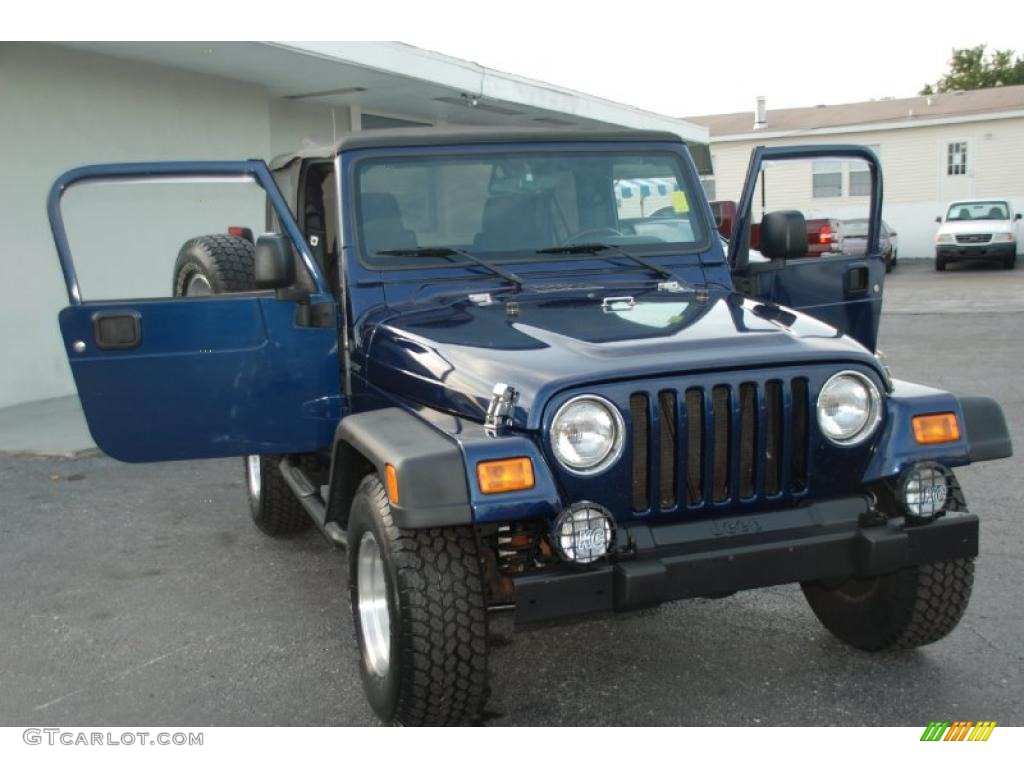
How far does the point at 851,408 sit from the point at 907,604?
784 millimetres

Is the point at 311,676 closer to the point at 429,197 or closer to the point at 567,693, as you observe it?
the point at 567,693

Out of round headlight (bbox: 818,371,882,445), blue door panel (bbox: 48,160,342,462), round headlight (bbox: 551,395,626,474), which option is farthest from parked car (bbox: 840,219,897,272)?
round headlight (bbox: 551,395,626,474)

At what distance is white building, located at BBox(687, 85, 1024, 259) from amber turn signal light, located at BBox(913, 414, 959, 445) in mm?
25677

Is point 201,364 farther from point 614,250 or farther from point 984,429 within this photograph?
point 984,429

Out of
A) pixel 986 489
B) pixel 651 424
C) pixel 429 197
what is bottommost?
pixel 986 489

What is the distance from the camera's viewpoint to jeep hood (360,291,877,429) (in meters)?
3.15

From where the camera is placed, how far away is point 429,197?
4.30 m

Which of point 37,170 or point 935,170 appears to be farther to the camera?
point 935,170

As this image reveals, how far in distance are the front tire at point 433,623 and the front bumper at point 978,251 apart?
24404 mm

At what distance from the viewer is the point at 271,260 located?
391 cm

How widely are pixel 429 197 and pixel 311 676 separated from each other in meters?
1.91

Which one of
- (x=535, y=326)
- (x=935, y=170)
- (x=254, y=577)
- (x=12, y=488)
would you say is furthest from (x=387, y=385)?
(x=935, y=170)

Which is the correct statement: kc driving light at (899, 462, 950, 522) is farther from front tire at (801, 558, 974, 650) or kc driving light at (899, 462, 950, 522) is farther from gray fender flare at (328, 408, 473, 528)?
gray fender flare at (328, 408, 473, 528)

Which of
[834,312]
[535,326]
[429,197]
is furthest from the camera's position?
[834,312]
